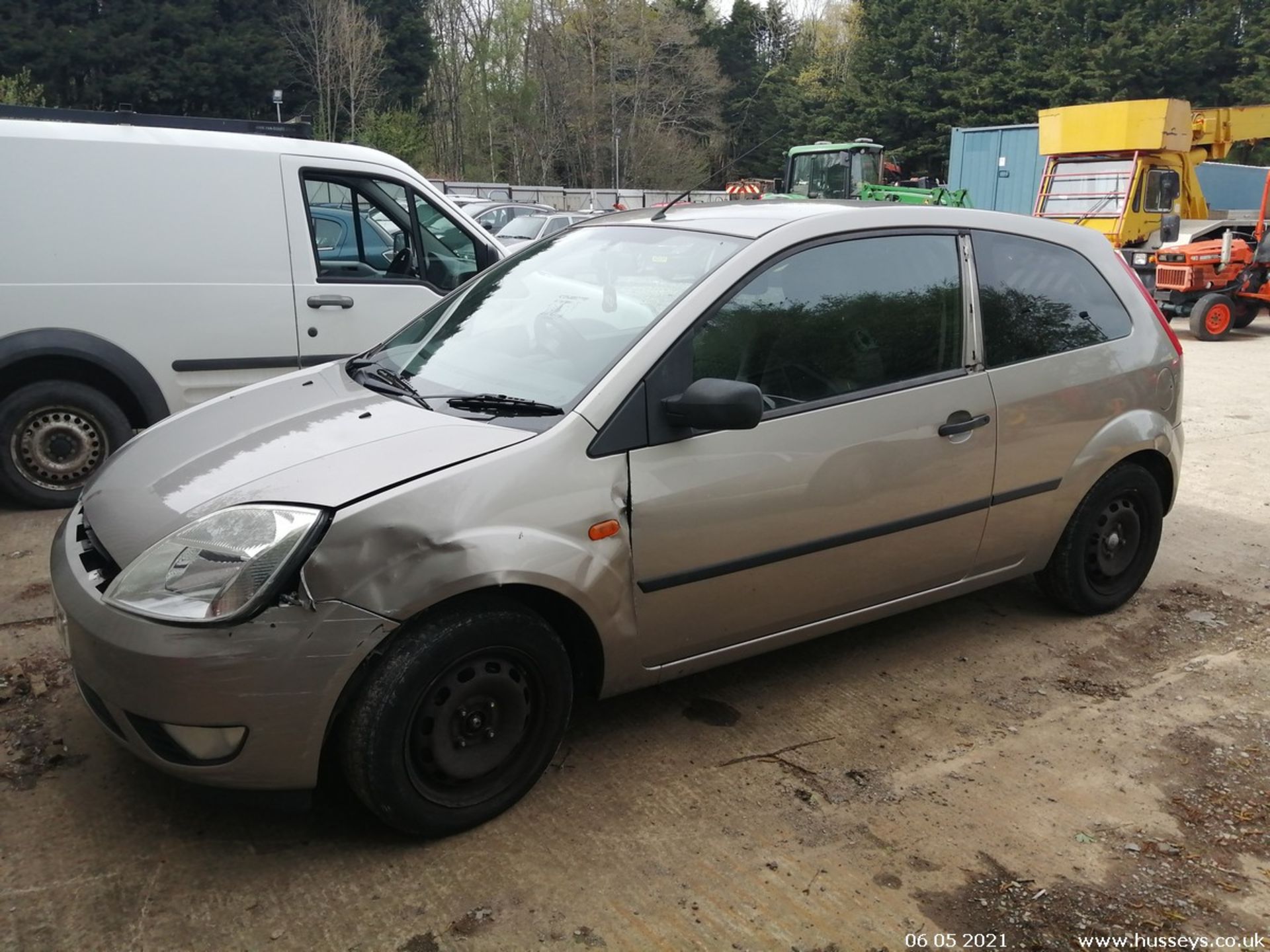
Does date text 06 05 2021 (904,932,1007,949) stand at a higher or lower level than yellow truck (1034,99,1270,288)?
lower

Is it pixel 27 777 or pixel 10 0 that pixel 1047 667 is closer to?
pixel 27 777

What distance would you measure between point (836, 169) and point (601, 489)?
71.1 ft

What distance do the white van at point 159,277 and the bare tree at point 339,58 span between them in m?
36.7

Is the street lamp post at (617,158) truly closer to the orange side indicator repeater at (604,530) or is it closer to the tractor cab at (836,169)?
the tractor cab at (836,169)

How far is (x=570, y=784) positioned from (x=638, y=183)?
4772 centimetres

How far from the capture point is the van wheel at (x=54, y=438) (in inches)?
213

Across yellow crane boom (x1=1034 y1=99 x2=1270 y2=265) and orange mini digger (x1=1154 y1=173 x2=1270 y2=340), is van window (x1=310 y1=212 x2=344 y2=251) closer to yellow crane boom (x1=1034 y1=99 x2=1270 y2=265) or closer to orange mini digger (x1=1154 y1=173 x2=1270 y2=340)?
orange mini digger (x1=1154 y1=173 x2=1270 y2=340)

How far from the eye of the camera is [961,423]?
3578 millimetres

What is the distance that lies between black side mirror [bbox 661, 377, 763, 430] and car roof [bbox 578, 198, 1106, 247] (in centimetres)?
67

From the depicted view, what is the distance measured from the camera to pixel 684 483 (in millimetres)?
2982

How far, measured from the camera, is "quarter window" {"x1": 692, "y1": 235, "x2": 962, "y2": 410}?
3193 mm

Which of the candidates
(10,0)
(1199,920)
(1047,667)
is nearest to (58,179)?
(1047,667)

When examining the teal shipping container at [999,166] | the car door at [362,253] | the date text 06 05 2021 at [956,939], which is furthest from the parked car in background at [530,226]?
the date text 06 05 2021 at [956,939]

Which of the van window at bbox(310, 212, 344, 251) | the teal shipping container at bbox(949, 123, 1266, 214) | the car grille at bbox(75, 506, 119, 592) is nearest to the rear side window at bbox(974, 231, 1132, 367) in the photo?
the car grille at bbox(75, 506, 119, 592)
